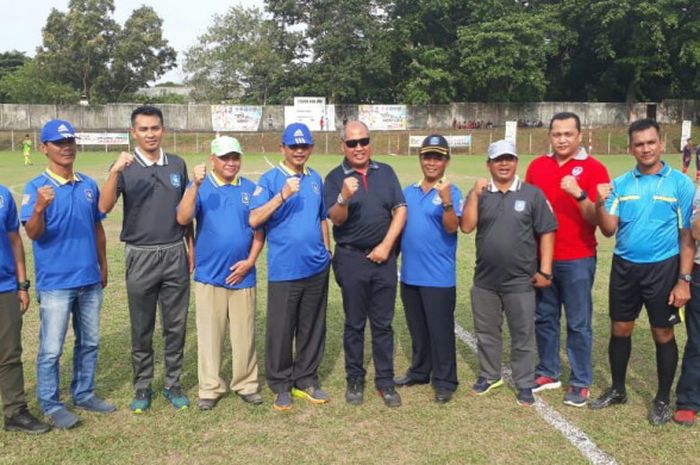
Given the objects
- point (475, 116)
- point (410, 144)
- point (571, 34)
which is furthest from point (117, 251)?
point (571, 34)

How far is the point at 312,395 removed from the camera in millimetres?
5250

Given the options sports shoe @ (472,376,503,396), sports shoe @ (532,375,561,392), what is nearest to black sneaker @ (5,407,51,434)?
sports shoe @ (472,376,503,396)

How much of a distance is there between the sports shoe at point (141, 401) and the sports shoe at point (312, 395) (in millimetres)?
1190

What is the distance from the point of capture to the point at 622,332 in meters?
5.00

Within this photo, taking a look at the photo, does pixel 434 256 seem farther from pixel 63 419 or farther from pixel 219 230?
pixel 63 419

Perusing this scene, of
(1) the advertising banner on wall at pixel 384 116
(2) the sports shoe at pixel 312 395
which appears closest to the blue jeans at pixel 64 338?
(2) the sports shoe at pixel 312 395

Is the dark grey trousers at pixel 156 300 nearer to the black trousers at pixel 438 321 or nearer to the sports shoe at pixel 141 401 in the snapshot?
the sports shoe at pixel 141 401

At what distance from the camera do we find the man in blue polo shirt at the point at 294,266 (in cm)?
493

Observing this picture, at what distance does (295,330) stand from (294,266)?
0.68 m

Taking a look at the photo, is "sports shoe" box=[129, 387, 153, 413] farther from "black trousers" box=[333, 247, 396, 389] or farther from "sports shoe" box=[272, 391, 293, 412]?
"black trousers" box=[333, 247, 396, 389]

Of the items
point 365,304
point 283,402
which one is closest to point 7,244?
point 283,402

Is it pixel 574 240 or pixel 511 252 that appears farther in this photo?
pixel 574 240

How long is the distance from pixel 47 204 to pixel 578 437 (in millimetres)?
4123

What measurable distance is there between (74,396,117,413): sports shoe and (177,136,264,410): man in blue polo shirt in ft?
2.35
